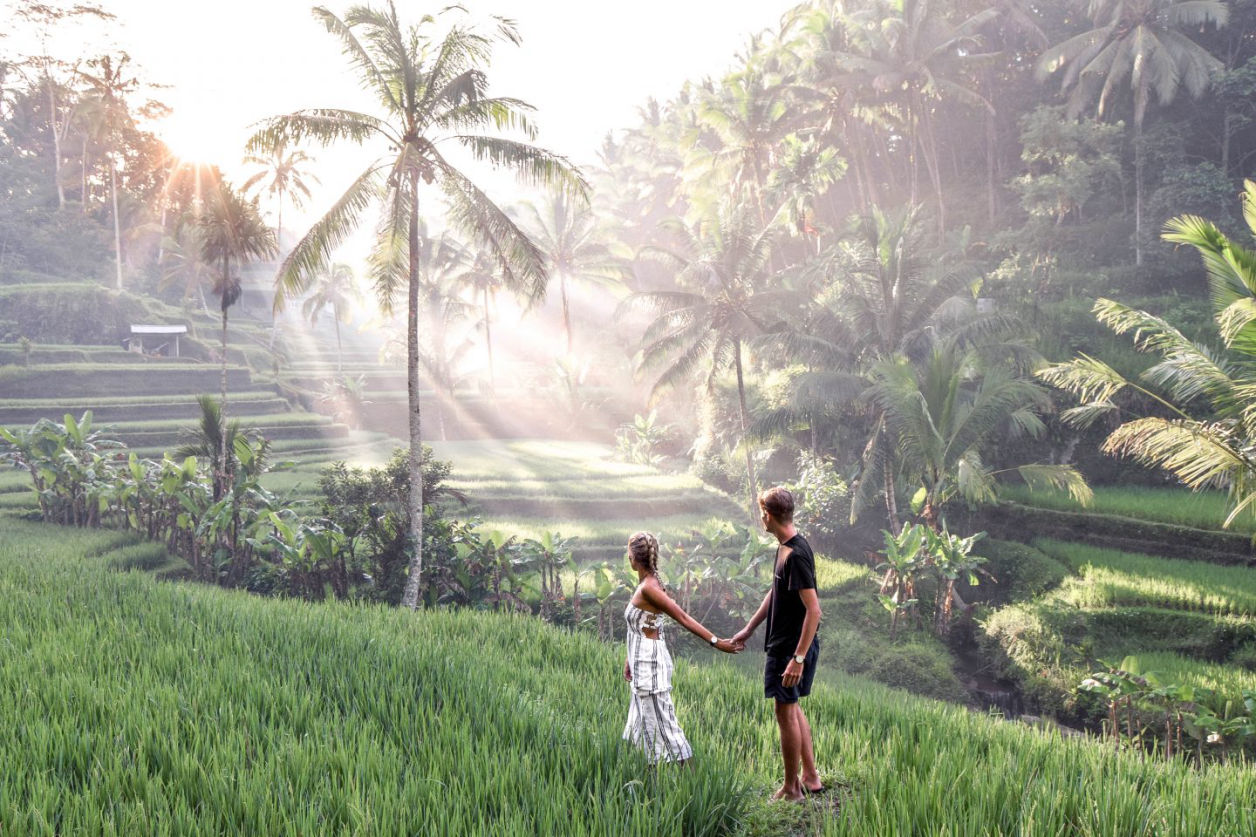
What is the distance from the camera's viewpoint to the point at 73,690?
488 cm

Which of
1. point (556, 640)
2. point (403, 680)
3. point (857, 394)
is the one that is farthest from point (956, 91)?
point (403, 680)

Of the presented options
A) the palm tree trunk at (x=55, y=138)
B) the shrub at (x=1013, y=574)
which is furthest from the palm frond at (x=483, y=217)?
the palm tree trunk at (x=55, y=138)

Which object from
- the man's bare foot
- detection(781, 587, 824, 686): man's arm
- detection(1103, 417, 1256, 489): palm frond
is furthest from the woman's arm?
detection(1103, 417, 1256, 489): palm frond

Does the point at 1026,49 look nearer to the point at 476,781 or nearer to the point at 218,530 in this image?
the point at 218,530

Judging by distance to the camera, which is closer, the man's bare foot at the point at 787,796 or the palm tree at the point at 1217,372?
the man's bare foot at the point at 787,796

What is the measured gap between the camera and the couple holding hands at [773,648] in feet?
12.2

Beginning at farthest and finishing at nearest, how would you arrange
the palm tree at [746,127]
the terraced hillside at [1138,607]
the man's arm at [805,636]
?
the palm tree at [746,127], the terraced hillside at [1138,607], the man's arm at [805,636]

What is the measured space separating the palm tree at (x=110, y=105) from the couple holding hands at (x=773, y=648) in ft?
133

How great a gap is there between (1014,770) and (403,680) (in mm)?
4006

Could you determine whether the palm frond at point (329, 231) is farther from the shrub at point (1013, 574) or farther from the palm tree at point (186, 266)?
the palm tree at point (186, 266)

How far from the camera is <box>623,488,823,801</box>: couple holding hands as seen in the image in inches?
147

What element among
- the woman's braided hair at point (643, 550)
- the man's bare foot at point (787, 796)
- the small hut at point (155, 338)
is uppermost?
the small hut at point (155, 338)

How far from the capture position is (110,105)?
36812mm

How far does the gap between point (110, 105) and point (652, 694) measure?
4496 cm
